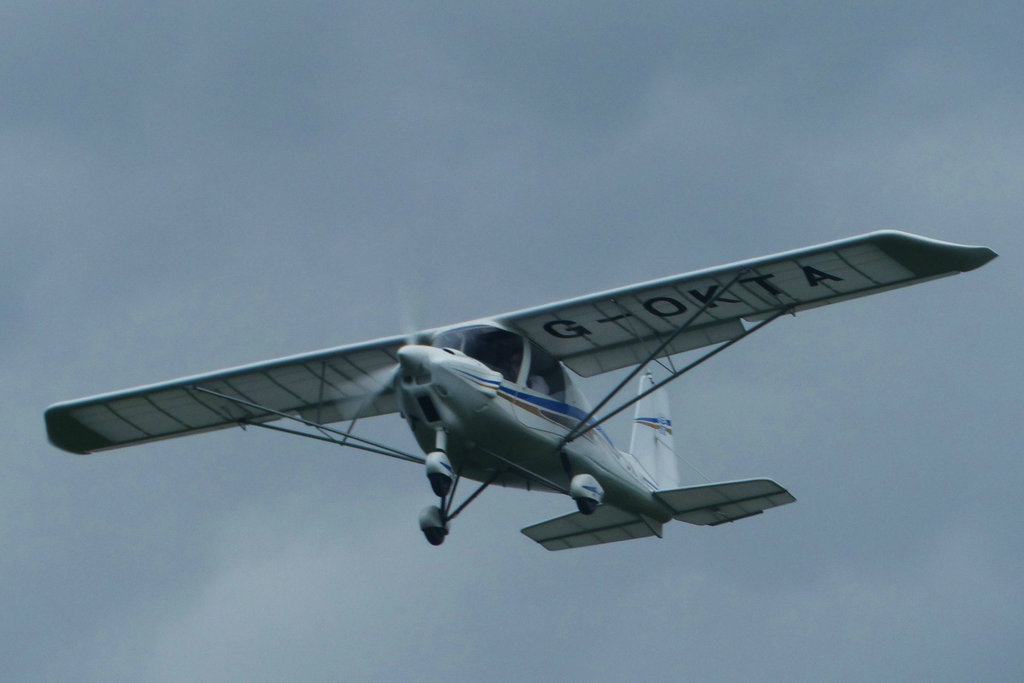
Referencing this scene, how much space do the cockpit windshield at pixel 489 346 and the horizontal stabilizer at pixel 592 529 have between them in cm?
395

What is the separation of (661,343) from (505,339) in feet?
9.03

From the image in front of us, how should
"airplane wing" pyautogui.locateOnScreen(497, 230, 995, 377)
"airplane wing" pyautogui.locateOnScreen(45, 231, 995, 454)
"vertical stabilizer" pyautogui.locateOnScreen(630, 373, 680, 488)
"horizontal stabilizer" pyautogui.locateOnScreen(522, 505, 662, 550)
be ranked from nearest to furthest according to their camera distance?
"airplane wing" pyautogui.locateOnScreen(497, 230, 995, 377)
"airplane wing" pyautogui.locateOnScreen(45, 231, 995, 454)
"horizontal stabilizer" pyautogui.locateOnScreen(522, 505, 662, 550)
"vertical stabilizer" pyautogui.locateOnScreen(630, 373, 680, 488)

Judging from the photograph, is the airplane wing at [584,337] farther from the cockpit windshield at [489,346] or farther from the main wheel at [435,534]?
the main wheel at [435,534]

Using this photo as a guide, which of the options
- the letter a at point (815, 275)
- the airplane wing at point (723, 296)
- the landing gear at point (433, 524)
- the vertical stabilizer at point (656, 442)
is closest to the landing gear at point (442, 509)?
the landing gear at point (433, 524)

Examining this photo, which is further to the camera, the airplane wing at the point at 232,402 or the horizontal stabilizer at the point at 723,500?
the airplane wing at the point at 232,402

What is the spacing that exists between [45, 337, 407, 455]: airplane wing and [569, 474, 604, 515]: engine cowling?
3831 mm

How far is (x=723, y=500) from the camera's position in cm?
2653

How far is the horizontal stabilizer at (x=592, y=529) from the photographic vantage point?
27.7 m

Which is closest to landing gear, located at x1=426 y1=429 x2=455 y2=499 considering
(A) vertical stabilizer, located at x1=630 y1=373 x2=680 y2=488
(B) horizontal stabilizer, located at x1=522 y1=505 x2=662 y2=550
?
(B) horizontal stabilizer, located at x1=522 y1=505 x2=662 y2=550

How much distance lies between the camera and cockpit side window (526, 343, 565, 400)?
81.8ft

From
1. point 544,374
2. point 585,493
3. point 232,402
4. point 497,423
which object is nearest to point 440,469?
point 497,423

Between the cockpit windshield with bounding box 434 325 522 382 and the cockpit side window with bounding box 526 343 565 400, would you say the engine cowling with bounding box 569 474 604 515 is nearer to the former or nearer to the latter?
the cockpit side window with bounding box 526 343 565 400

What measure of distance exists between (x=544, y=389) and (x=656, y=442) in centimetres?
792

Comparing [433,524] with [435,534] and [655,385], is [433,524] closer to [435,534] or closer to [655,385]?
[435,534]
